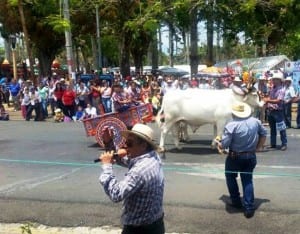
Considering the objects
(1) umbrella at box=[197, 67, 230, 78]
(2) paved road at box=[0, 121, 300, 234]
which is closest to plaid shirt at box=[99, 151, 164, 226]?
(2) paved road at box=[0, 121, 300, 234]

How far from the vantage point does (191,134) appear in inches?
622

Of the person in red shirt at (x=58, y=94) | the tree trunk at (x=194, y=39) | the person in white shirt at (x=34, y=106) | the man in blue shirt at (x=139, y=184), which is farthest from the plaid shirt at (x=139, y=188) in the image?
the tree trunk at (x=194, y=39)

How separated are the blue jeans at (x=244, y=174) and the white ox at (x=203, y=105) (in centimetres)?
452

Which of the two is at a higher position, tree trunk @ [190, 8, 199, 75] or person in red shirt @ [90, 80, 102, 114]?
tree trunk @ [190, 8, 199, 75]

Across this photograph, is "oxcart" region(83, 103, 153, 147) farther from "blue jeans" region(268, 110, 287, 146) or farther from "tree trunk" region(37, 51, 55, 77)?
"tree trunk" region(37, 51, 55, 77)

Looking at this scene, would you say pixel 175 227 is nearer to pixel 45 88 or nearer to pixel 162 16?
pixel 45 88

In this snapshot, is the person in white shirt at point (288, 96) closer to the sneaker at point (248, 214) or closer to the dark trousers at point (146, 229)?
the sneaker at point (248, 214)

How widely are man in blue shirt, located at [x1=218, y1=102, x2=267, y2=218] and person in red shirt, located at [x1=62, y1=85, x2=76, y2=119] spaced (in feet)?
49.4

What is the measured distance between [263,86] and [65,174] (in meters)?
11.2

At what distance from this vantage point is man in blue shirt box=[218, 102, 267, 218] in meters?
7.56

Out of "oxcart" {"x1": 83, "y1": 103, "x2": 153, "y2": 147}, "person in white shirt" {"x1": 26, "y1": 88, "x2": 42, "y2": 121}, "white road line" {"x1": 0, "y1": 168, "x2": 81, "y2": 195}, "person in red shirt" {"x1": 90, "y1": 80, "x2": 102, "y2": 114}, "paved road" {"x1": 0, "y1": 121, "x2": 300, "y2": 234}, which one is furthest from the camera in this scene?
"person in red shirt" {"x1": 90, "y1": 80, "x2": 102, "y2": 114}

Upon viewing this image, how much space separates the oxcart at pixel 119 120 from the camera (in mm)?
13203

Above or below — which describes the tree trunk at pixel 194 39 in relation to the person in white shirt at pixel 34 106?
above

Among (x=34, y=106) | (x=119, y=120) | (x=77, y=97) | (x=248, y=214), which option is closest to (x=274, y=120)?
(x=119, y=120)
